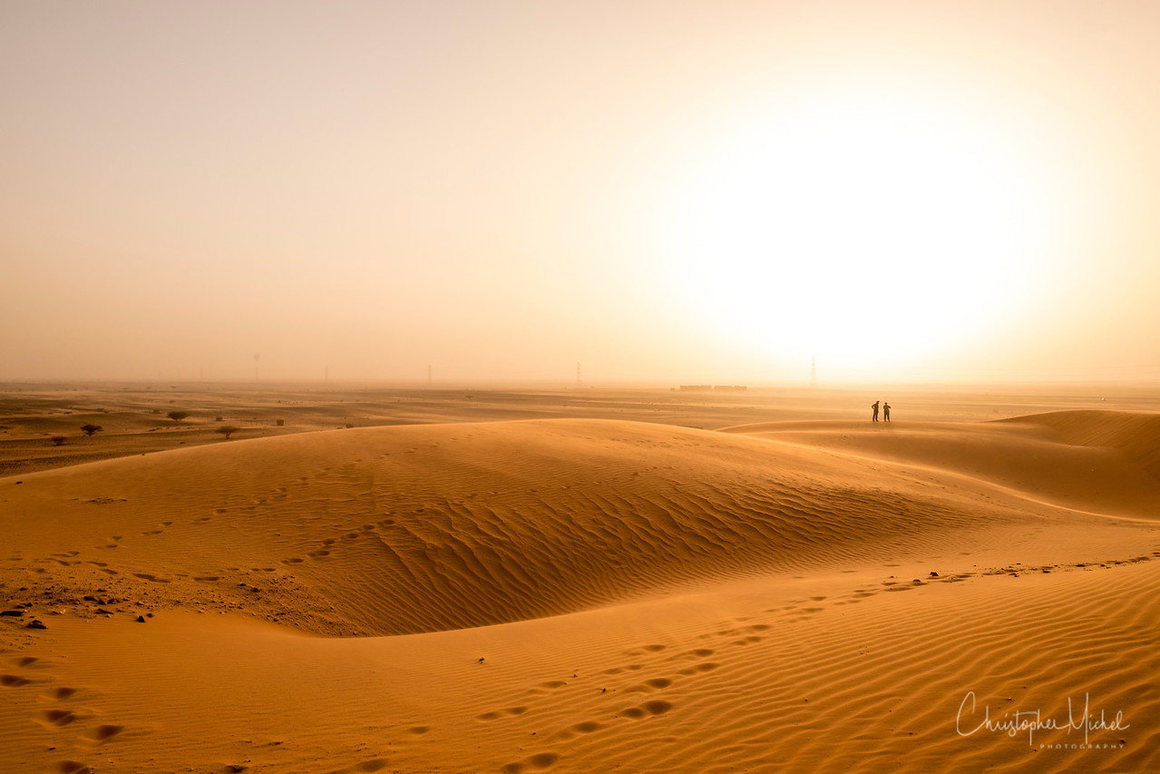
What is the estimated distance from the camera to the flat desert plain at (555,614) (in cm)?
401

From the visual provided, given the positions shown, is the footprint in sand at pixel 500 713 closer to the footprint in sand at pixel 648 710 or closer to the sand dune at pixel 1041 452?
the footprint in sand at pixel 648 710

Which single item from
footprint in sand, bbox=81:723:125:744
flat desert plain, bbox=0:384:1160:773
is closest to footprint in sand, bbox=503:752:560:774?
flat desert plain, bbox=0:384:1160:773

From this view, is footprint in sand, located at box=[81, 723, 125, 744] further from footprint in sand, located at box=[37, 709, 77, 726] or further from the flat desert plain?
footprint in sand, located at box=[37, 709, 77, 726]

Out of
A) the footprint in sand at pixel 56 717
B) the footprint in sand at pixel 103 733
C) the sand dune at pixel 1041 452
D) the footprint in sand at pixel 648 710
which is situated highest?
the footprint in sand at pixel 56 717

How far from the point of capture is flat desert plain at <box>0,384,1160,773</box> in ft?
13.2


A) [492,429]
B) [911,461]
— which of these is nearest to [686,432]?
[492,429]

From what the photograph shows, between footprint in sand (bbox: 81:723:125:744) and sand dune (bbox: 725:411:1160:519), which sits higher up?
footprint in sand (bbox: 81:723:125:744)

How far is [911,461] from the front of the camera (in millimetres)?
23219

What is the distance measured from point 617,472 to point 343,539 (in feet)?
20.4

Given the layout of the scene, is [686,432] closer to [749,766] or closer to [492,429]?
[492,429]

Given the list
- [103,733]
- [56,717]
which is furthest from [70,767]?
[56,717]

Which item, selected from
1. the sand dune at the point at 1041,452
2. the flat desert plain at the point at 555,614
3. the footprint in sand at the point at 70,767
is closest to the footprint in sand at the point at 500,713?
the flat desert plain at the point at 555,614

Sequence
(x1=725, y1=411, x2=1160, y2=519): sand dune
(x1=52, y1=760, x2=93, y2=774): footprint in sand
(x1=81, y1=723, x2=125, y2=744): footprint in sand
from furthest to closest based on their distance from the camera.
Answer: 1. (x1=725, y1=411, x2=1160, y2=519): sand dune
2. (x1=81, y1=723, x2=125, y2=744): footprint in sand
3. (x1=52, y1=760, x2=93, y2=774): footprint in sand

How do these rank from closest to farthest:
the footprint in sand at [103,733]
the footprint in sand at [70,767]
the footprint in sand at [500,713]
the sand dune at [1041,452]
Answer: the footprint in sand at [70,767] < the footprint in sand at [103,733] < the footprint in sand at [500,713] < the sand dune at [1041,452]
